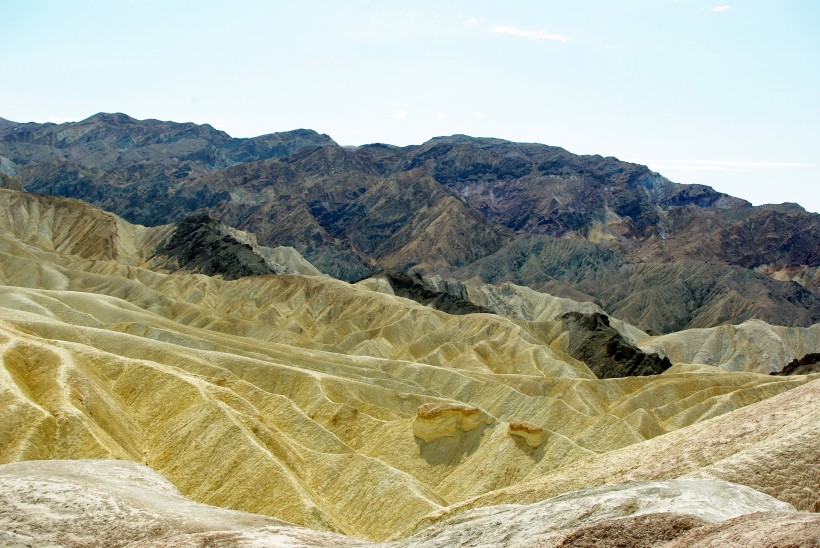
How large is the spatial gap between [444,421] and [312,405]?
14169 mm

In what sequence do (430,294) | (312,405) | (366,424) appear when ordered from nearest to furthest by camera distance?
1. (366,424)
2. (312,405)
3. (430,294)

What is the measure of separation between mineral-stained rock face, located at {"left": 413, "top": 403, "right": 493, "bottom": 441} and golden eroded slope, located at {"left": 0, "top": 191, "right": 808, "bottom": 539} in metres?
0.16

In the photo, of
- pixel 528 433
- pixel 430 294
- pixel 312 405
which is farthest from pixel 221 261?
pixel 528 433

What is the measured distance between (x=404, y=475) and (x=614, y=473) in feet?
110

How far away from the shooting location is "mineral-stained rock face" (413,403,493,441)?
65750mm

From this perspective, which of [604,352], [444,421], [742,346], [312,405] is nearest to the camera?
[444,421]

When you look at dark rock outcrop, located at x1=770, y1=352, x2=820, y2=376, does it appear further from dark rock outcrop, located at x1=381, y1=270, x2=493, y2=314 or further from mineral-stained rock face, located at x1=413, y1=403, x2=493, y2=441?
mineral-stained rock face, located at x1=413, y1=403, x2=493, y2=441

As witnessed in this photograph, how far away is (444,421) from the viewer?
216ft

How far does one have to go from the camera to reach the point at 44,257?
164 metres

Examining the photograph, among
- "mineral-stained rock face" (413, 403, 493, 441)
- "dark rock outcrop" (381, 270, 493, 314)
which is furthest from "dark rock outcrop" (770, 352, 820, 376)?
"mineral-stained rock face" (413, 403, 493, 441)

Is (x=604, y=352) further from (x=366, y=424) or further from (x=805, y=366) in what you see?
(x=366, y=424)

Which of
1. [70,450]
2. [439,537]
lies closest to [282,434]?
[70,450]

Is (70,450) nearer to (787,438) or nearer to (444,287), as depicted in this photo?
(787,438)

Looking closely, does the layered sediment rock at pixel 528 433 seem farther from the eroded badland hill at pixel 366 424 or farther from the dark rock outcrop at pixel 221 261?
the dark rock outcrop at pixel 221 261
